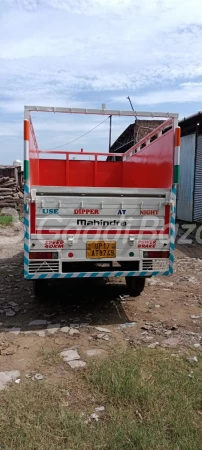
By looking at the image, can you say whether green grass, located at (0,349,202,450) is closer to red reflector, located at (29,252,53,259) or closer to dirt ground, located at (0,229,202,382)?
dirt ground, located at (0,229,202,382)

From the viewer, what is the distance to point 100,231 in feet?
15.3

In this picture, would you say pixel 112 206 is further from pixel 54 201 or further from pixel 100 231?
pixel 54 201

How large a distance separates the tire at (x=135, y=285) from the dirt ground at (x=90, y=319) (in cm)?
14

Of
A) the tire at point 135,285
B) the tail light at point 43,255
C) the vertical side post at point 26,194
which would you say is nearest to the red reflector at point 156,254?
the tire at point 135,285

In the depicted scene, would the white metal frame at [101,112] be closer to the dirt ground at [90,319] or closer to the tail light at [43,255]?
the tail light at [43,255]


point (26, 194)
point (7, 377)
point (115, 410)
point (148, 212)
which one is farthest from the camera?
point (148, 212)

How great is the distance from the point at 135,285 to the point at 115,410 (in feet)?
9.22

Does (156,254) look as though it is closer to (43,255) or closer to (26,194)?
(43,255)

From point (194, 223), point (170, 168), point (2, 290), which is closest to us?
point (170, 168)

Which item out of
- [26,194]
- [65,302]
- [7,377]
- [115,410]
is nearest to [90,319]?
[65,302]

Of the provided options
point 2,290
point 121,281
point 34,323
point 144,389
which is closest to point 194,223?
point 121,281

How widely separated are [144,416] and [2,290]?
12.8 ft

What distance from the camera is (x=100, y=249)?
467 cm

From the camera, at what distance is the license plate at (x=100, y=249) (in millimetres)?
4648
